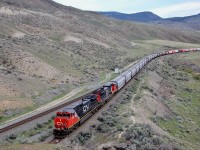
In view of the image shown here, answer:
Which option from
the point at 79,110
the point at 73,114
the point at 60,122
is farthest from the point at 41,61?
the point at 60,122

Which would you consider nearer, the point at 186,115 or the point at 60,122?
the point at 60,122

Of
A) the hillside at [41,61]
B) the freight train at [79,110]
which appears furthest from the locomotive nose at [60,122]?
the hillside at [41,61]

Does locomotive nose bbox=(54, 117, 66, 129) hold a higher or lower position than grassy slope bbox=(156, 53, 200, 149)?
higher

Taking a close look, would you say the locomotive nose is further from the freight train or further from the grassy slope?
the grassy slope

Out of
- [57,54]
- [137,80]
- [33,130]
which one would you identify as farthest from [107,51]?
[33,130]

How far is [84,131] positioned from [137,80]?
3671 cm

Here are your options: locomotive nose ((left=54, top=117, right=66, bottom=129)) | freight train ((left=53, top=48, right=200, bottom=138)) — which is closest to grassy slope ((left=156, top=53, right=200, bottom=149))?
freight train ((left=53, top=48, right=200, bottom=138))

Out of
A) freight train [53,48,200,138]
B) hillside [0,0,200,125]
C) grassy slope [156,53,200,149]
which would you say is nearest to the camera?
freight train [53,48,200,138]

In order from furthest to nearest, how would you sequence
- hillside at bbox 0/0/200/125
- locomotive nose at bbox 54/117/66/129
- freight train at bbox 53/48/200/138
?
hillside at bbox 0/0/200/125, freight train at bbox 53/48/200/138, locomotive nose at bbox 54/117/66/129

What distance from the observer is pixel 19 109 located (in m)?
47.4

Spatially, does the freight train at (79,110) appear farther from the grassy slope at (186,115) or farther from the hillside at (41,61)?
the hillside at (41,61)

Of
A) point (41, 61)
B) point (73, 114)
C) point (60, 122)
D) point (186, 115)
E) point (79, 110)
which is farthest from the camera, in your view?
point (41, 61)

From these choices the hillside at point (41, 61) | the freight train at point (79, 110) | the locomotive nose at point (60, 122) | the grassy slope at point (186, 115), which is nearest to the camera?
the locomotive nose at point (60, 122)

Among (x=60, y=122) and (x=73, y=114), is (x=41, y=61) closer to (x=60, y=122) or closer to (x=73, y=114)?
(x=73, y=114)
